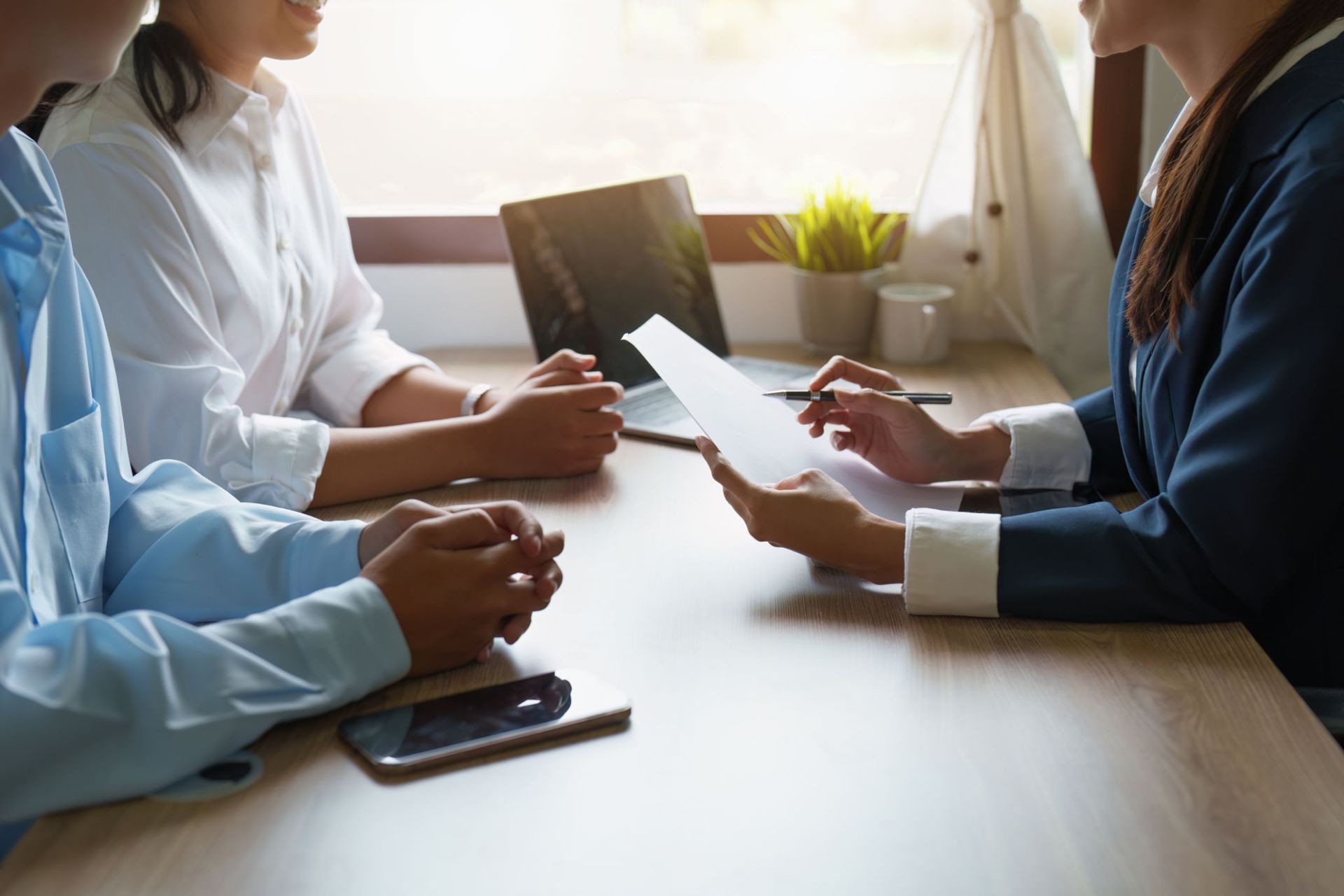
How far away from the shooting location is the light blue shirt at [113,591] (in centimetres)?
69

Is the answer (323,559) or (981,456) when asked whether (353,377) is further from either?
(981,456)

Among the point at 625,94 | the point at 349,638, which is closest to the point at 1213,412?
the point at 349,638

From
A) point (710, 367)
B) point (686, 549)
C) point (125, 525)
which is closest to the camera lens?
point (125, 525)

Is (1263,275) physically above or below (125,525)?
above

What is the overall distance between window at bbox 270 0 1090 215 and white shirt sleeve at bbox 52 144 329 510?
865mm

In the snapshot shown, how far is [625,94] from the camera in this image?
6.92 ft

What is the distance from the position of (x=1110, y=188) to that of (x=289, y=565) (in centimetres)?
153

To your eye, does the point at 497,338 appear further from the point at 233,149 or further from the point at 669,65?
the point at 233,149

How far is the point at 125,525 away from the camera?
37.2 inches

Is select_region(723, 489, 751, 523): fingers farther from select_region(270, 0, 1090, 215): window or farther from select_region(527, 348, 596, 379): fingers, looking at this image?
select_region(270, 0, 1090, 215): window

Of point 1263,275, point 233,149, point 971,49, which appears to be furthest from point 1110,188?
point 233,149

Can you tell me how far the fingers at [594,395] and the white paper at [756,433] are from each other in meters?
0.09

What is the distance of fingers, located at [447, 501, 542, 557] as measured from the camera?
2.93ft

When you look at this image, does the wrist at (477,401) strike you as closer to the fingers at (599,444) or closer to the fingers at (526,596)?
the fingers at (599,444)
